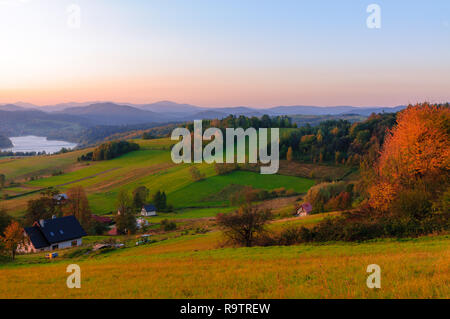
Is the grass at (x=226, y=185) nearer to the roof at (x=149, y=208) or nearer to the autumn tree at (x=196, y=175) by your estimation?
the autumn tree at (x=196, y=175)

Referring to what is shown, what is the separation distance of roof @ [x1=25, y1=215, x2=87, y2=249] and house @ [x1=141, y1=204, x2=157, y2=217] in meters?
19.6

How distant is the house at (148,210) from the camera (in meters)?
74.1

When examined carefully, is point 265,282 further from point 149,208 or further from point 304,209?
point 149,208

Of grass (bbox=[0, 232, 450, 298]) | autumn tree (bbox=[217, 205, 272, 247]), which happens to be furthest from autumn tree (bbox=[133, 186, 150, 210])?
grass (bbox=[0, 232, 450, 298])

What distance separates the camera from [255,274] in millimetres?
12242

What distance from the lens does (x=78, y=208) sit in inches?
2453

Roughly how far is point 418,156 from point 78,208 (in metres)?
60.1

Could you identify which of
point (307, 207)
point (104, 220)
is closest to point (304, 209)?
point (307, 207)

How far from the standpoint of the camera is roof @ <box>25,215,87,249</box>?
51.3 m

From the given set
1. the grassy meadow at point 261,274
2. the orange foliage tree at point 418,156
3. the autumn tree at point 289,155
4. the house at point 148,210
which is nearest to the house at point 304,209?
the orange foliage tree at point 418,156

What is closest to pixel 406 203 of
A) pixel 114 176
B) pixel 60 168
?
pixel 114 176

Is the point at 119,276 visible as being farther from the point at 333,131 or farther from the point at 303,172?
the point at 333,131

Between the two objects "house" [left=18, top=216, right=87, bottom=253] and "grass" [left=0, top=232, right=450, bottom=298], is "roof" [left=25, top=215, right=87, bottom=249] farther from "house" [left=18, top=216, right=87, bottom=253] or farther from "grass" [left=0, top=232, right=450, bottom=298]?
"grass" [left=0, top=232, right=450, bottom=298]

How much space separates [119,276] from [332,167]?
320 ft
